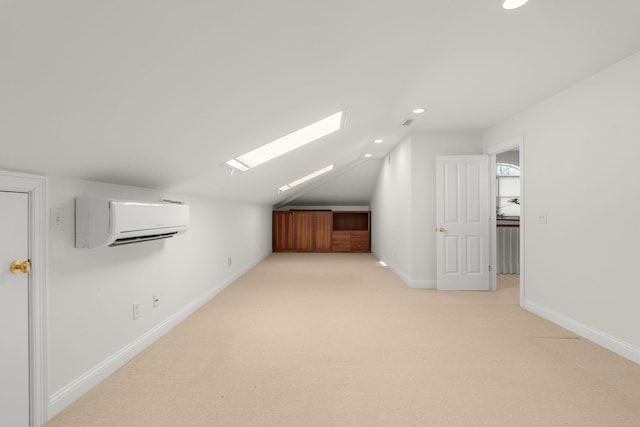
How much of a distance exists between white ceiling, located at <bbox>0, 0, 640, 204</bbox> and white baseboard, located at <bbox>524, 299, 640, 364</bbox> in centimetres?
210

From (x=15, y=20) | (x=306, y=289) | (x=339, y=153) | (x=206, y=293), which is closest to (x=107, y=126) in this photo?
(x=15, y=20)

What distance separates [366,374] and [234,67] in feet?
6.37

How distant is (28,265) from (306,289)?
3322mm

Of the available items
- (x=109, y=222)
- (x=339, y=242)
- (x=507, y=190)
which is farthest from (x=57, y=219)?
(x=507, y=190)

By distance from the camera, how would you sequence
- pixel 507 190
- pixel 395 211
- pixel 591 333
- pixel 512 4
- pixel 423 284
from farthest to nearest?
pixel 507 190 < pixel 395 211 < pixel 423 284 < pixel 591 333 < pixel 512 4

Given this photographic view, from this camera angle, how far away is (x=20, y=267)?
1.49 m

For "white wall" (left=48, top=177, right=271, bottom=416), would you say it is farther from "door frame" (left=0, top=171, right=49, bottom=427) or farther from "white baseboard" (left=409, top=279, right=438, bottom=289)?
"white baseboard" (left=409, top=279, right=438, bottom=289)

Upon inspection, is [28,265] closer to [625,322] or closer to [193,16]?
[193,16]

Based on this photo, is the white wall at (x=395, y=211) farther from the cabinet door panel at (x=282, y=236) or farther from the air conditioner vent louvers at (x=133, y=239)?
the air conditioner vent louvers at (x=133, y=239)

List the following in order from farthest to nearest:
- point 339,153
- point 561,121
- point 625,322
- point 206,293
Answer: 1. point 339,153
2. point 206,293
3. point 561,121
4. point 625,322

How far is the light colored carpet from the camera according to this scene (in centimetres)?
166

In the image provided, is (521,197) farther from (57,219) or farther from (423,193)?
(57,219)

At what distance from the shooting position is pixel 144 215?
2.14 metres

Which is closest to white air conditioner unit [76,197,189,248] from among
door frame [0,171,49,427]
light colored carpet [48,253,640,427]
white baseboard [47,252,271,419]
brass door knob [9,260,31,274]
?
door frame [0,171,49,427]
